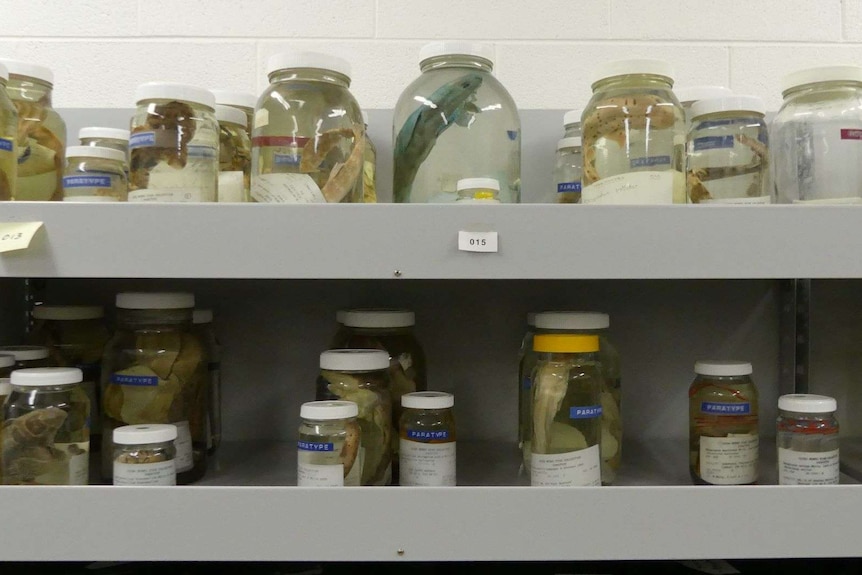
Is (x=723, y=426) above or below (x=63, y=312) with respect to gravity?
below

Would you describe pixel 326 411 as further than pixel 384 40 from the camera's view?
No

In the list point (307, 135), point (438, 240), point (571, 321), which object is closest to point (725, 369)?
point (571, 321)

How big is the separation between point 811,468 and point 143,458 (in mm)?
738

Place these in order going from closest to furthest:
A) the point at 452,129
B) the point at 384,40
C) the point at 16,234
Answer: the point at 16,234 → the point at 452,129 → the point at 384,40

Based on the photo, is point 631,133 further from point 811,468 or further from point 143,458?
point 143,458

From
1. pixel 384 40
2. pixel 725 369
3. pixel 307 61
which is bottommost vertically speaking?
pixel 725 369

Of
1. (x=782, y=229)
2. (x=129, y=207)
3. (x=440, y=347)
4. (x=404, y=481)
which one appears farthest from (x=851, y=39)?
(x=129, y=207)

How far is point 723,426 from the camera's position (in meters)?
0.81

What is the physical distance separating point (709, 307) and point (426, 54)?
2.07ft

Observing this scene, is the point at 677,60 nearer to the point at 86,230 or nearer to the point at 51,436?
the point at 86,230

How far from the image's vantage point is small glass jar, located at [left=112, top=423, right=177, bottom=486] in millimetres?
723

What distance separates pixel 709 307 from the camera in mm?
1109

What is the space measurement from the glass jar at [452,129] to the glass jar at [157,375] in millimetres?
342

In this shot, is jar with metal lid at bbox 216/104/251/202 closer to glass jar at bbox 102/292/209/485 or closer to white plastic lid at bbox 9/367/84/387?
glass jar at bbox 102/292/209/485
